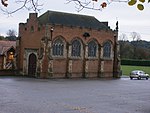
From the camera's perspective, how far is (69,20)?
5016 centimetres

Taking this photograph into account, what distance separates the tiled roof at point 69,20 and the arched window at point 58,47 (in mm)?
2660

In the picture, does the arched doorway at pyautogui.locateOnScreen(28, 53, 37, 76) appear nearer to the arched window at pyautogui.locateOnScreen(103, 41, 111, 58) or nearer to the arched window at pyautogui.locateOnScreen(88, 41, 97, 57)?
the arched window at pyautogui.locateOnScreen(88, 41, 97, 57)

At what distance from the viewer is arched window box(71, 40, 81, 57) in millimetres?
48938

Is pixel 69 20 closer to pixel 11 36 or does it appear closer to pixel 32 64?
pixel 32 64

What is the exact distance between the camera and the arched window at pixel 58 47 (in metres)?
46.8

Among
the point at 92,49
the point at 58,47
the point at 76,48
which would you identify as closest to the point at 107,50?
the point at 92,49

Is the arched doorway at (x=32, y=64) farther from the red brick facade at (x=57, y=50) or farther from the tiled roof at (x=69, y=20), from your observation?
the tiled roof at (x=69, y=20)

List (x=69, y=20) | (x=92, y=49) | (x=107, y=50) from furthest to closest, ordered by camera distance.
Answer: (x=107, y=50) → (x=92, y=49) → (x=69, y=20)

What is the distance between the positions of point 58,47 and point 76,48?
3352 millimetres

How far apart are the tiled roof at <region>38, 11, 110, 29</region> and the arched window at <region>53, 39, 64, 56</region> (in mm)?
2660

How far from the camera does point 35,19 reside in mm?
47406

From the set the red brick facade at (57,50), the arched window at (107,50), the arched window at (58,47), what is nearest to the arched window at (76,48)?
the red brick facade at (57,50)

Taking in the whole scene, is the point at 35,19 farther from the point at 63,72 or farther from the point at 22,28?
the point at 63,72

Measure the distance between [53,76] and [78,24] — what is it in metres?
8.98
